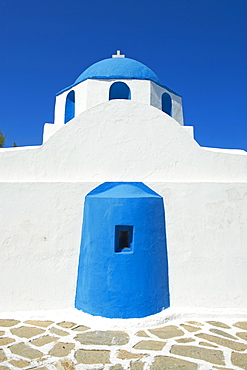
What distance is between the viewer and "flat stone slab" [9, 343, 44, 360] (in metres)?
3.35

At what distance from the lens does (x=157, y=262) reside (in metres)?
4.53

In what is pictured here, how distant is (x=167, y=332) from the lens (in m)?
4.01

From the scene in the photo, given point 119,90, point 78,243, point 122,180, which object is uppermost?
point 119,90

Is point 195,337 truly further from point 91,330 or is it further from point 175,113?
point 175,113

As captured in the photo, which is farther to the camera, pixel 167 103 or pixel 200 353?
pixel 167 103

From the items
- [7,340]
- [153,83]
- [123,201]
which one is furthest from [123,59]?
[7,340]

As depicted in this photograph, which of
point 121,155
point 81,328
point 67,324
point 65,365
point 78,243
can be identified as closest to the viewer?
point 65,365

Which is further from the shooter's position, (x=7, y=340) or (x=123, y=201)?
(x=123, y=201)

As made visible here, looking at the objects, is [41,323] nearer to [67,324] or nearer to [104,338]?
[67,324]

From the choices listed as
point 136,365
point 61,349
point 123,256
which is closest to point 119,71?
point 123,256

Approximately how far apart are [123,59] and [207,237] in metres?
5.92

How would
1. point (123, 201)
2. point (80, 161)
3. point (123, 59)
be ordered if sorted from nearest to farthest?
point (123, 201), point (80, 161), point (123, 59)

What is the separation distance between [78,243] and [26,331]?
149cm

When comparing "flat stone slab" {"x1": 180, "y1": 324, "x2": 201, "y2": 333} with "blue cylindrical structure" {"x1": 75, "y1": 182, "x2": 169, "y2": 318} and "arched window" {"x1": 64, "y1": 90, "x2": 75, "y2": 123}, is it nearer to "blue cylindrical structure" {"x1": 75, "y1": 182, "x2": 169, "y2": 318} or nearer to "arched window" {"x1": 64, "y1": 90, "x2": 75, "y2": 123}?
"blue cylindrical structure" {"x1": 75, "y1": 182, "x2": 169, "y2": 318}
